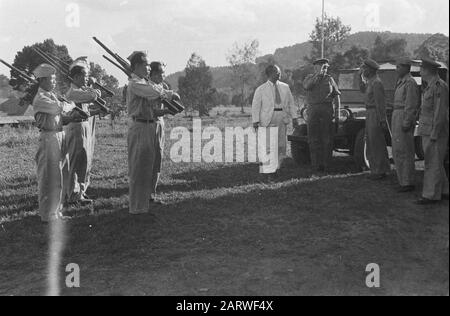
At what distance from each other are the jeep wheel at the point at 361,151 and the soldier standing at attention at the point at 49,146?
474cm

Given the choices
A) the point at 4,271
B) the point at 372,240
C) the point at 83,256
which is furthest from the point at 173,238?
the point at 372,240

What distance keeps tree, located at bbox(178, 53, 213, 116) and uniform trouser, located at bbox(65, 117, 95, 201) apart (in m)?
28.5

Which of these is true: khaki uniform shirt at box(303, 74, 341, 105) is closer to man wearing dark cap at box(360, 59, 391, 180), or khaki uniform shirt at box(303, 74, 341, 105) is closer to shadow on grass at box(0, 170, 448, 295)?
man wearing dark cap at box(360, 59, 391, 180)

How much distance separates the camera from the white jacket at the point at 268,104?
812cm

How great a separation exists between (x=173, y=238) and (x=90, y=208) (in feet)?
5.60

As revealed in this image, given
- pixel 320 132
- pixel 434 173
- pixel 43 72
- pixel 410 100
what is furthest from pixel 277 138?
pixel 43 72

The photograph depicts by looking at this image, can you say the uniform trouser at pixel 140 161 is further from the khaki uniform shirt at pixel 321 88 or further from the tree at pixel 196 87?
the tree at pixel 196 87

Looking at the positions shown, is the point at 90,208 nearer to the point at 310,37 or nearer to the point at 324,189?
the point at 324,189

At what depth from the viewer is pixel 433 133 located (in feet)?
17.2

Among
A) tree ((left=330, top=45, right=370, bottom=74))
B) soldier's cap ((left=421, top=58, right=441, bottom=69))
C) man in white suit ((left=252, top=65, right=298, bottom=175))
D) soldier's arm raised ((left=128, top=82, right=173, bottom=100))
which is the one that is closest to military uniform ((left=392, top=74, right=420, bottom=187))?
soldier's cap ((left=421, top=58, right=441, bottom=69))

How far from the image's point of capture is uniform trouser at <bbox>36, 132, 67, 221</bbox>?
18.2 feet

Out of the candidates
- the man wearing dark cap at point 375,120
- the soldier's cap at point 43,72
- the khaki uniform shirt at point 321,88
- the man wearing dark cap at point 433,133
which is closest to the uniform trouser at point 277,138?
the khaki uniform shirt at point 321,88

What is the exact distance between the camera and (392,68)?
905cm

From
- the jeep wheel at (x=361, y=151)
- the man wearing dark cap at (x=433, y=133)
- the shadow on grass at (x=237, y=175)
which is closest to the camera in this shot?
the man wearing dark cap at (x=433, y=133)
